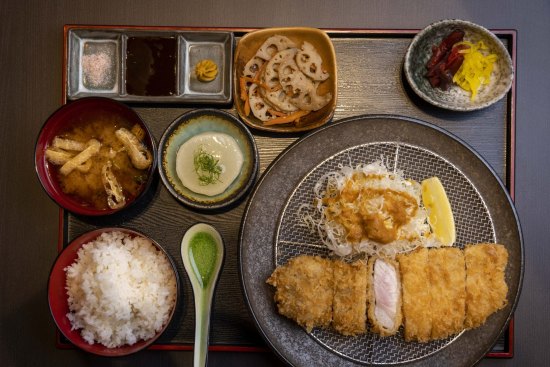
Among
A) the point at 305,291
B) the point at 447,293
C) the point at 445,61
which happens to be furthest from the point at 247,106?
the point at 447,293

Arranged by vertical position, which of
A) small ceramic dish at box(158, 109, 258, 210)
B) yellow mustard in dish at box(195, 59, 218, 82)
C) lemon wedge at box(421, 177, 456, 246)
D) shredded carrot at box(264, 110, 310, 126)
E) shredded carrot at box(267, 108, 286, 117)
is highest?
yellow mustard in dish at box(195, 59, 218, 82)

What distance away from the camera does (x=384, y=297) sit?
9.25ft

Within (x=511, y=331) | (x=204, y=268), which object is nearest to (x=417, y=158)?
(x=511, y=331)

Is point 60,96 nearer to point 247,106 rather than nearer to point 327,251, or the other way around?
point 247,106

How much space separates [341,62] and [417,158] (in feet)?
2.84

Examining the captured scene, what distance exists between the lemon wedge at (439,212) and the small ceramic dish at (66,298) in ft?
5.75

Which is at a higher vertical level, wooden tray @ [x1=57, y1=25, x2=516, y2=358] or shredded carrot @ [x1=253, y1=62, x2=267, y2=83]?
shredded carrot @ [x1=253, y1=62, x2=267, y2=83]

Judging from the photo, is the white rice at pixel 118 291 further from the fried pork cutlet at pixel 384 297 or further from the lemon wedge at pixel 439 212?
the lemon wedge at pixel 439 212

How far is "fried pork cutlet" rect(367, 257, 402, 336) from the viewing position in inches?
111

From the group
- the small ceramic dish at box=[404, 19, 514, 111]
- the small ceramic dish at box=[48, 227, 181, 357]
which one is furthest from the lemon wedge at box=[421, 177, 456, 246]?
the small ceramic dish at box=[48, 227, 181, 357]

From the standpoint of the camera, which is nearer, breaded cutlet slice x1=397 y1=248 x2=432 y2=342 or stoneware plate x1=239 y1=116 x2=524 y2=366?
breaded cutlet slice x1=397 y1=248 x2=432 y2=342

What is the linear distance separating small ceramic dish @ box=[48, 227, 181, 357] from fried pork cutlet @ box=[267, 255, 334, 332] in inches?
26.5

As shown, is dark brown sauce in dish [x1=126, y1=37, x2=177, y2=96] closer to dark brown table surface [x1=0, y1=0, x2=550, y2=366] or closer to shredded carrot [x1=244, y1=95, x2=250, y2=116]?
dark brown table surface [x1=0, y1=0, x2=550, y2=366]

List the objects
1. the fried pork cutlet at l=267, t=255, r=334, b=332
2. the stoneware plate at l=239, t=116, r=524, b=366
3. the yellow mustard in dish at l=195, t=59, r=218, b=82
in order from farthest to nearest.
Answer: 1. the yellow mustard in dish at l=195, t=59, r=218, b=82
2. the stoneware plate at l=239, t=116, r=524, b=366
3. the fried pork cutlet at l=267, t=255, r=334, b=332
